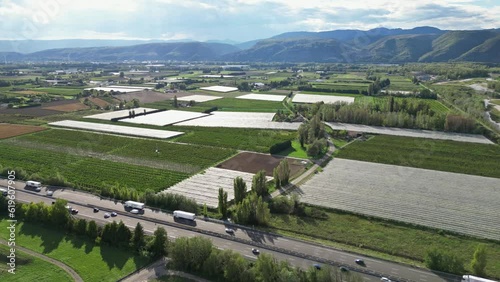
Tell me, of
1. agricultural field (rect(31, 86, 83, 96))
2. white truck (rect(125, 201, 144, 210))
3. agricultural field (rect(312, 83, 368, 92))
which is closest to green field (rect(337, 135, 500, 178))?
white truck (rect(125, 201, 144, 210))

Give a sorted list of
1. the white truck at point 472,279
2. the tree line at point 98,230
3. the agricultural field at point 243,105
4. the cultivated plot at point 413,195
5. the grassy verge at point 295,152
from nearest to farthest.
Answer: the white truck at point 472,279 < the tree line at point 98,230 < the cultivated plot at point 413,195 < the grassy verge at point 295,152 < the agricultural field at point 243,105

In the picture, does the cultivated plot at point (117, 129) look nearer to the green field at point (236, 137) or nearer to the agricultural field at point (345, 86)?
the green field at point (236, 137)

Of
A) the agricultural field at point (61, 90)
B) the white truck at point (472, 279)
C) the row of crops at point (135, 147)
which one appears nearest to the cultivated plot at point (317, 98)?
the row of crops at point (135, 147)

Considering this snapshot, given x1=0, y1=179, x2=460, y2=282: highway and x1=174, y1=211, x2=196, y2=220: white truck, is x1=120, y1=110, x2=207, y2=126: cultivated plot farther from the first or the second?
x1=174, y1=211, x2=196, y2=220: white truck

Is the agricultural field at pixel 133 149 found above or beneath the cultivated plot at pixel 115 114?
beneath

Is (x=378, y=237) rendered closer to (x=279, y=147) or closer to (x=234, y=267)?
(x=234, y=267)
